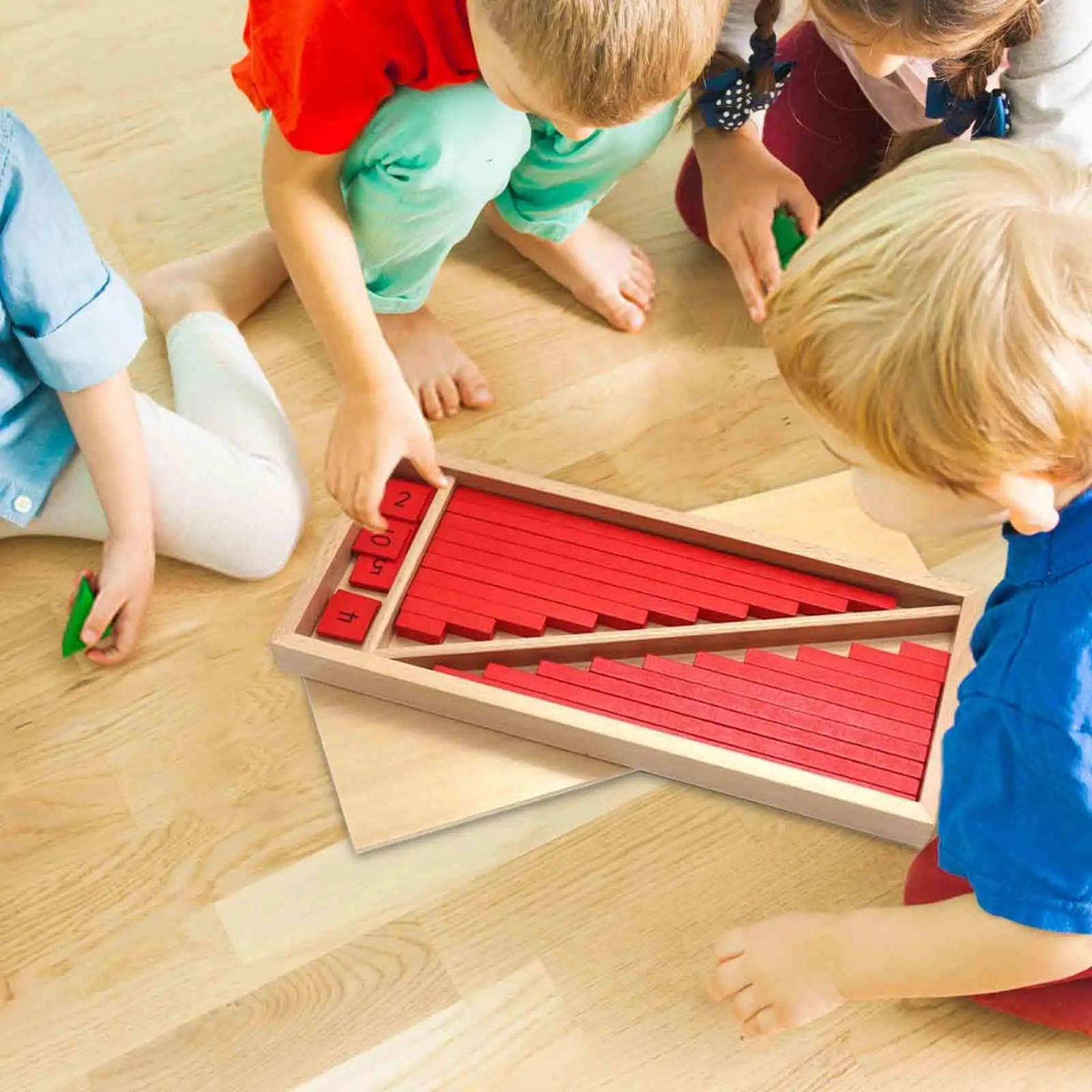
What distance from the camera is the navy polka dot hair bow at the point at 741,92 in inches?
43.6

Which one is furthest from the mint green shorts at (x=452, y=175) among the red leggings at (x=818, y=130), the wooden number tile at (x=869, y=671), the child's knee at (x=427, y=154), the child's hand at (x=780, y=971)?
the child's hand at (x=780, y=971)

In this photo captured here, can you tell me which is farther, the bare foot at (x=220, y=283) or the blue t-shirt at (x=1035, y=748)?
the bare foot at (x=220, y=283)

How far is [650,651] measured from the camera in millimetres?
1055

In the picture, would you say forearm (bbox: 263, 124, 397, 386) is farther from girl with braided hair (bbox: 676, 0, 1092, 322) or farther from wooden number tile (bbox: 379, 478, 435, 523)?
girl with braided hair (bbox: 676, 0, 1092, 322)

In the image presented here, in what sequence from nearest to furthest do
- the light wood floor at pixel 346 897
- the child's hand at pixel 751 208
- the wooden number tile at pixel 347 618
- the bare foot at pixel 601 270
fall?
the light wood floor at pixel 346 897 → the wooden number tile at pixel 347 618 → the child's hand at pixel 751 208 → the bare foot at pixel 601 270

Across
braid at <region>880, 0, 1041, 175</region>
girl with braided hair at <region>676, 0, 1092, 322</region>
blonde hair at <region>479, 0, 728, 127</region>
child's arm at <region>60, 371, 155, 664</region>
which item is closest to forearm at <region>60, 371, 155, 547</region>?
child's arm at <region>60, 371, 155, 664</region>

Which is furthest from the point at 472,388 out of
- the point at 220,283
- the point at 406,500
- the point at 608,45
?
the point at 608,45

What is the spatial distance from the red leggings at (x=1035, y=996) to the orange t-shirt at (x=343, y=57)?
73cm

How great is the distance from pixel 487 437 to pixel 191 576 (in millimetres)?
318

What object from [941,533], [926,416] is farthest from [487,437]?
[926,416]

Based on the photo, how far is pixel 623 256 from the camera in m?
1.29

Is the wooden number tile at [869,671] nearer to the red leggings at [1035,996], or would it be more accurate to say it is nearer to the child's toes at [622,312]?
the red leggings at [1035,996]

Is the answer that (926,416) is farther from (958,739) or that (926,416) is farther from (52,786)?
(52,786)

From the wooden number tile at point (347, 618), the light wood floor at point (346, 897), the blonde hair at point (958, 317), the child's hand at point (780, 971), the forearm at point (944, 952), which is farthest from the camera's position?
the wooden number tile at point (347, 618)
